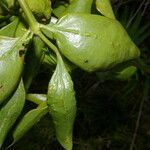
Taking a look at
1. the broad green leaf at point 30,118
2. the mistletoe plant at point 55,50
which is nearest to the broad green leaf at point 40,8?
the mistletoe plant at point 55,50

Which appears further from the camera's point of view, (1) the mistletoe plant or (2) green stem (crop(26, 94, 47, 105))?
(2) green stem (crop(26, 94, 47, 105))

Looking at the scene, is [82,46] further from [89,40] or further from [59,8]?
[59,8]

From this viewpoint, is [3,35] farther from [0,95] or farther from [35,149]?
[35,149]

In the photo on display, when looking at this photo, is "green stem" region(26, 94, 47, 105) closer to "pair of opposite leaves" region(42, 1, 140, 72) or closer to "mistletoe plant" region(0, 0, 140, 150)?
"mistletoe plant" region(0, 0, 140, 150)

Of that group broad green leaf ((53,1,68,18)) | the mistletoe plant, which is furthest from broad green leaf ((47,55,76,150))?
broad green leaf ((53,1,68,18))

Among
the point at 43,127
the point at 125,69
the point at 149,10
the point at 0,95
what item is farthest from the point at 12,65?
the point at 149,10

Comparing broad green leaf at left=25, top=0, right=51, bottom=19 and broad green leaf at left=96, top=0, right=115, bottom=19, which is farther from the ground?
broad green leaf at left=25, top=0, right=51, bottom=19
